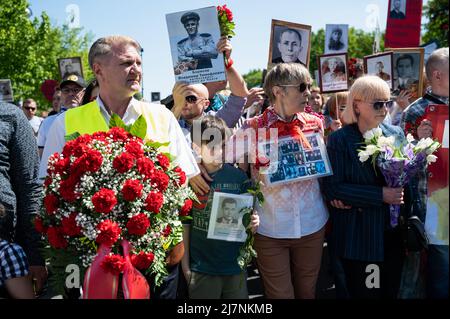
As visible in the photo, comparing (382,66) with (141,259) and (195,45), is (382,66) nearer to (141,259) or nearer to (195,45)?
(195,45)

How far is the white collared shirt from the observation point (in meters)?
3.08

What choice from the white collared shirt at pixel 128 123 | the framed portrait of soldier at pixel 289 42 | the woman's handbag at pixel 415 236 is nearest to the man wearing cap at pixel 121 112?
the white collared shirt at pixel 128 123

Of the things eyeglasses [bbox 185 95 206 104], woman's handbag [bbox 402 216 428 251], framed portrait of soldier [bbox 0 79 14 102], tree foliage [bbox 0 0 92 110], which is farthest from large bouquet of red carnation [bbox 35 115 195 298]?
tree foliage [bbox 0 0 92 110]

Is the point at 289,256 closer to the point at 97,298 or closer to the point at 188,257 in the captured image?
the point at 188,257

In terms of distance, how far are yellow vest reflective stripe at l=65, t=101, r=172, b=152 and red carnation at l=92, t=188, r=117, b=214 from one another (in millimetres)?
651

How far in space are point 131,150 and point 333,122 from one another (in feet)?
11.0

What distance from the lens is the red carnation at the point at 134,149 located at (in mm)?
2594

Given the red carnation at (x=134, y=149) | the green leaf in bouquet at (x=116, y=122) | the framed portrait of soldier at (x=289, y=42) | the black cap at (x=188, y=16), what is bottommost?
the red carnation at (x=134, y=149)

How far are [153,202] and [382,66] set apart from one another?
4680 mm

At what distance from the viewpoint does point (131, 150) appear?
2594 millimetres

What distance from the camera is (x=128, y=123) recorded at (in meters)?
3.18

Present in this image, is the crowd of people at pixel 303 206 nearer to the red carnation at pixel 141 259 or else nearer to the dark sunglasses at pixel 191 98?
the dark sunglasses at pixel 191 98

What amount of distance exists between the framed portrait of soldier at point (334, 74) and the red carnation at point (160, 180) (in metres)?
5.24

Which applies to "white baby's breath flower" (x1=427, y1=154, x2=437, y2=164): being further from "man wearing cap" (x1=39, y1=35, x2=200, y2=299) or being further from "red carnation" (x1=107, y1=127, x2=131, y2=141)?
"red carnation" (x1=107, y1=127, x2=131, y2=141)
